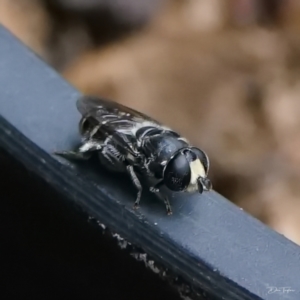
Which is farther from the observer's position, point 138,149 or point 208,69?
point 208,69

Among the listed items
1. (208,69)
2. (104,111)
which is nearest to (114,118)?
(104,111)

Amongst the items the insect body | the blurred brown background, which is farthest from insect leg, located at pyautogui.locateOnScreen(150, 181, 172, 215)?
the blurred brown background

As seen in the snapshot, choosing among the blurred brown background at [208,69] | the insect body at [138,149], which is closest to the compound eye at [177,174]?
the insect body at [138,149]

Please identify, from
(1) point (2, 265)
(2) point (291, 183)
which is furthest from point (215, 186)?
(1) point (2, 265)

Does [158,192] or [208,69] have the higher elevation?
[208,69]

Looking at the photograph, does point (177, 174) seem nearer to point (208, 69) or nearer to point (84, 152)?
point (84, 152)

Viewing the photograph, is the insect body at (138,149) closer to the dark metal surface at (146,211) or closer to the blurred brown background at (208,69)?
the dark metal surface at (146,211)
